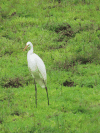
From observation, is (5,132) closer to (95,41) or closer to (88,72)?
(88,72)

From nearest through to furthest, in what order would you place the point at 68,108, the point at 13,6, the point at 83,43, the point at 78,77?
the point at 68,108
the point at 78,77
the point at 83,43
the point at 13,6

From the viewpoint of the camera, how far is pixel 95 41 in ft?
32.4

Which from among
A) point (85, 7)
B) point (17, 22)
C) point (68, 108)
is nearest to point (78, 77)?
point (68, 108)

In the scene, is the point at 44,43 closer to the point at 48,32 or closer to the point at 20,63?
the point at 48,32

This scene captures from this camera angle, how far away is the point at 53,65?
830cm

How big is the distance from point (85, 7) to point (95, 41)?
3.78m

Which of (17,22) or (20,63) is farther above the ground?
(17,22)

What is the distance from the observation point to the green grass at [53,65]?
17.1ft

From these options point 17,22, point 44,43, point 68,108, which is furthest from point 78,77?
point 17,22

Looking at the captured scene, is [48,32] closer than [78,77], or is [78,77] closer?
[78,77]

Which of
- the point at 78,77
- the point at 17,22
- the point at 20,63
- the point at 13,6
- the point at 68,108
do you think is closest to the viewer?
the point at 68,108

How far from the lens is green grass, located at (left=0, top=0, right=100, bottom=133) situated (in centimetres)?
522

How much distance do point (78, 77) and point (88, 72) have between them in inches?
19.6

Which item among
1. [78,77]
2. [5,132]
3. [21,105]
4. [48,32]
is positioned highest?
[48,32]
